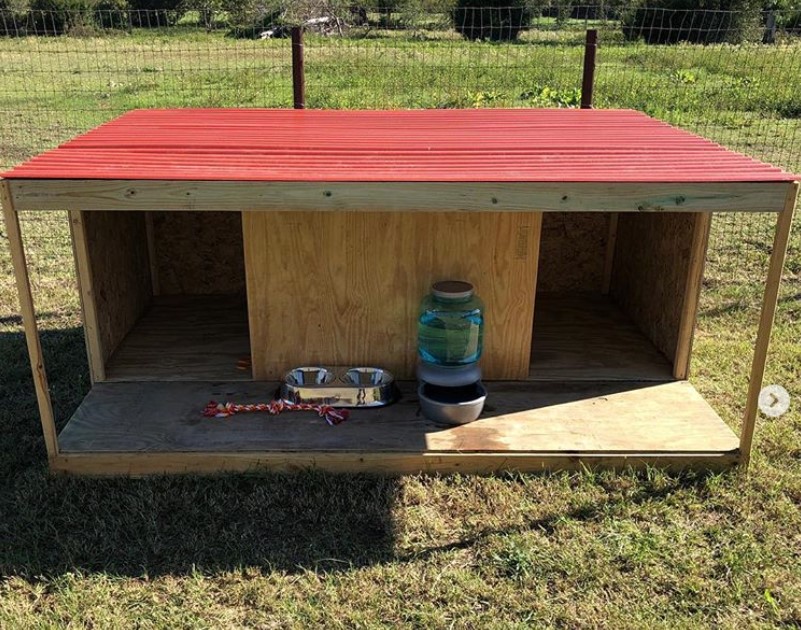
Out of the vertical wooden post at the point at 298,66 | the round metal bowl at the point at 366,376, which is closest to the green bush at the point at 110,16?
the vertical wooden post at the point at 298,66

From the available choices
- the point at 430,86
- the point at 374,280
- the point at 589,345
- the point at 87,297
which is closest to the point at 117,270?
the point at 87,297

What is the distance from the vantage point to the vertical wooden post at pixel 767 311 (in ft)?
11.7

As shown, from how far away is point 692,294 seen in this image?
4605 millimetres

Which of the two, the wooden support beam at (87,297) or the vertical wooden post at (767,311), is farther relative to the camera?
the wooden support beam at (87,297)

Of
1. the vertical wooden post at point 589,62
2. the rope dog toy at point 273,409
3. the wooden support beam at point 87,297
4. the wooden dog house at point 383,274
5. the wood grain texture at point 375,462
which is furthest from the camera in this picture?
the vertical wooden post at point 589,62

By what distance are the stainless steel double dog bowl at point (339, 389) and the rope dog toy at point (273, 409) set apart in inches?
1.7

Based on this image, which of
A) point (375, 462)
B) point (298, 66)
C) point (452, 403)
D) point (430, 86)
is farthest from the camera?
point (430, 86)

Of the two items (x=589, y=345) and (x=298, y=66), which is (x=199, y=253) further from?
(x=589, y=345)

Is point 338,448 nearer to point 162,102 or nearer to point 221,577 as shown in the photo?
point 221,577

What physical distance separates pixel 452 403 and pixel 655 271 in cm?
189

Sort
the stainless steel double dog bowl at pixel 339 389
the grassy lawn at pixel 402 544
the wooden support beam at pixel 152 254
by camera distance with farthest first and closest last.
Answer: the wooden support beam at pixel 152 254 < the stainless steel double dog bowl at pixel 339 389 < the grassy lawn at pixel 402 544

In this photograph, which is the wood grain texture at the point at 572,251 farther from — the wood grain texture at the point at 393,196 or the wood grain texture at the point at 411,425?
the wood grain texture at the point at 393,196

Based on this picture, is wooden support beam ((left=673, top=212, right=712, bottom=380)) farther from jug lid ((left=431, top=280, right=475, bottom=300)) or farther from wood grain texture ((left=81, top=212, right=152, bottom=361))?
wood grain texture ((left=81, top=212, right=152, bottom=361))

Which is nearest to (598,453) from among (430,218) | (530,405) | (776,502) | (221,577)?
(530,405)
